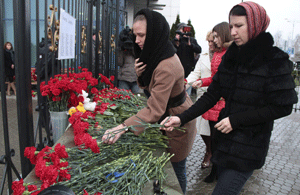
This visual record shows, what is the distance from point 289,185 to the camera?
3.33 metres

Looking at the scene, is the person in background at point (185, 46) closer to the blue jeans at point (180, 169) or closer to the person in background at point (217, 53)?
the person in background at point (217, 53)

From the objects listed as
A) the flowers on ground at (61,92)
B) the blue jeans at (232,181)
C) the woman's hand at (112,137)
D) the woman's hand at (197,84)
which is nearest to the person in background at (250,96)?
the blue jeans at (232,181)

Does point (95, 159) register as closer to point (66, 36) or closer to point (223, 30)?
point (66, 36)

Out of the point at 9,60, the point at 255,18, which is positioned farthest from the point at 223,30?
the point at 9,60

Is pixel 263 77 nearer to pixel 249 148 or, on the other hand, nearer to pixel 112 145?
pixel 249 148

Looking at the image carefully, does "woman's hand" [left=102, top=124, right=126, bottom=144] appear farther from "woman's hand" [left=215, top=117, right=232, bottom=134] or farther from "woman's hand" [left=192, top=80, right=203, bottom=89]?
"woman's hand" [left=192, top=80, right=203, bottom=89]

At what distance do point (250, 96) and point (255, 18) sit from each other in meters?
0.44

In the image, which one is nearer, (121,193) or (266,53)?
(121,193)

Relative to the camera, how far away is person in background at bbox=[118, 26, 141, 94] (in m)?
4.87

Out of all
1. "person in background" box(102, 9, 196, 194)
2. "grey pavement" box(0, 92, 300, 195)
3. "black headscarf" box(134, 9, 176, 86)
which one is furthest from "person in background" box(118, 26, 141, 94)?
"black headscarf" box(134, 9, 176, 86)

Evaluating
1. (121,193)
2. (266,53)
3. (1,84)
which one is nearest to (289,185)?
(266,53)

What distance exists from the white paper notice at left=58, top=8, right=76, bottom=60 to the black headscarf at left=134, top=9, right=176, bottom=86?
2.78 ft

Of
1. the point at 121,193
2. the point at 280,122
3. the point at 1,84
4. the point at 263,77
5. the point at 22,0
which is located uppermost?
the point at 22,0

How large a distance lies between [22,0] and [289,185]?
3.60 meters
